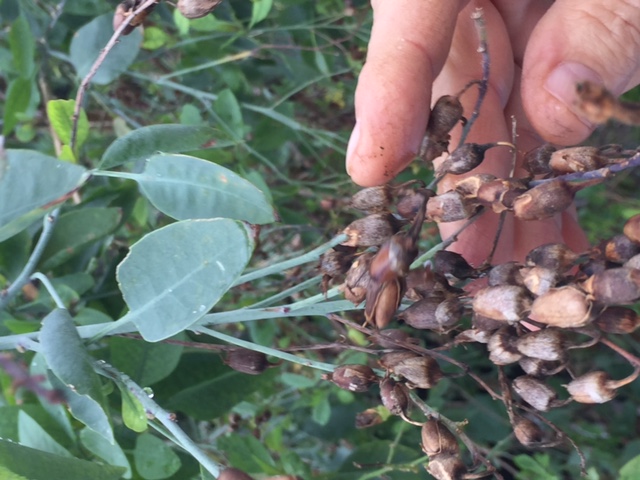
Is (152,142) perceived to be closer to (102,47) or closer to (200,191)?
(200,191)

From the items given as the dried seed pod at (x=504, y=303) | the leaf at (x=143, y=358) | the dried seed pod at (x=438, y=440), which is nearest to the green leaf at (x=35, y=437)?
the leaf at (x=143, y=358)

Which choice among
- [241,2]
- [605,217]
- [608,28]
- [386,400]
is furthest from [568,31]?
[605,217]

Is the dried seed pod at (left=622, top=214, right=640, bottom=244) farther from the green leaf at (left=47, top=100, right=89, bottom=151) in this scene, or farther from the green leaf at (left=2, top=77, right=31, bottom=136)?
the green leaf at (left=2, top=77, right=31, bottom=136)

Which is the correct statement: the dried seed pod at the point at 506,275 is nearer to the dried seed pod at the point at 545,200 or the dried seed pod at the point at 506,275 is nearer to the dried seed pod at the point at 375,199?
the dried seed pod at the point at 545,200

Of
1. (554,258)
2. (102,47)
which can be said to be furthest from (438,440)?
(102,47)

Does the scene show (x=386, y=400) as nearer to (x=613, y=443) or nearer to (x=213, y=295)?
(x=213, y=295)

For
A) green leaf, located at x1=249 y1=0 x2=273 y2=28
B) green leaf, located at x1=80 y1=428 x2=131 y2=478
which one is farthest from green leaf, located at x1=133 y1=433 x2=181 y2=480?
green leaf, located at x1=249 y1=0 x2=273 y2=28
